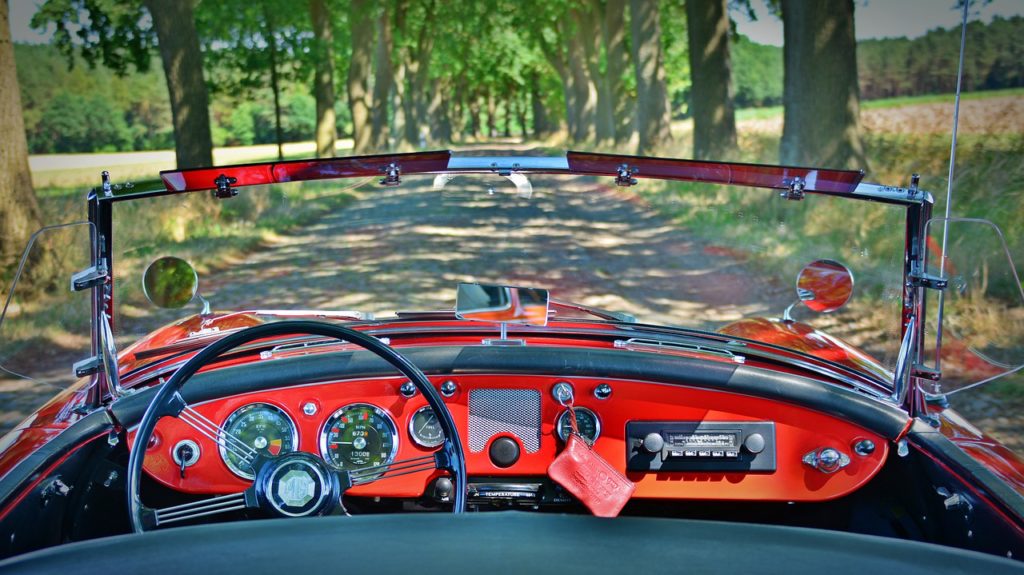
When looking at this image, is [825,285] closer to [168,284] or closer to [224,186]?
[224,186]

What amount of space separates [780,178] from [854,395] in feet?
2.33

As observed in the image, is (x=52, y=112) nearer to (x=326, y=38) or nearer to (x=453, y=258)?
(x=326, y=38)

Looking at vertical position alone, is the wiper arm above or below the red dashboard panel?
above

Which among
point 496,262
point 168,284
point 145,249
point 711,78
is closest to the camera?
point 168,284

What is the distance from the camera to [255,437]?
120 inches

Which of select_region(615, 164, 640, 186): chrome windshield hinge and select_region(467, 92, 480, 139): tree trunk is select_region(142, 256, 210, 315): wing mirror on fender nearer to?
select_region(615, 164, 640, 186): chrome windshield hinge

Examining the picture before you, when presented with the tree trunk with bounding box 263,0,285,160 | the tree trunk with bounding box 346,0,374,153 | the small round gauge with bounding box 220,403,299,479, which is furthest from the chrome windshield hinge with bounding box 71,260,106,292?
the tree trunk with bounding box 346,0,374,153

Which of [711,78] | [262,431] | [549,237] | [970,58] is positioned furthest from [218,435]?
[711,78]

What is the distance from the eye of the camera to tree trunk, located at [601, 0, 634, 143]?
28.8 metres

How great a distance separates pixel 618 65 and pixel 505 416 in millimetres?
28257

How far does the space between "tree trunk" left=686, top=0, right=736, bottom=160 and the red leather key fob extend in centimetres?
1559

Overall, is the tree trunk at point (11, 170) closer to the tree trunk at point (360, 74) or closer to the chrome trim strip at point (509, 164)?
the chrome trim strip at point (509, 164)

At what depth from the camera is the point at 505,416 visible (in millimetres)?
3203

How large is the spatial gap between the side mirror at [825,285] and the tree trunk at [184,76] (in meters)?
13.8
